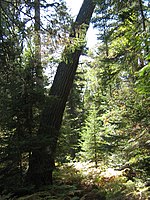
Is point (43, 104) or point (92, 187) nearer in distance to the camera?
point (43, 104)

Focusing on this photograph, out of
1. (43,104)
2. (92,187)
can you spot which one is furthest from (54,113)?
(92,187)

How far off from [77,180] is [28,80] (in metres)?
2.87

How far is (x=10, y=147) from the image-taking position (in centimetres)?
478

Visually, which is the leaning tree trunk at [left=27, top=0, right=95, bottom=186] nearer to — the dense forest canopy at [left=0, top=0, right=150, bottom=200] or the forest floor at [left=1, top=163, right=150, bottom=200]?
the dense forest canopy at [left=0, top=0, right=150, bottom=200]

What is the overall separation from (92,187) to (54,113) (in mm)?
1960

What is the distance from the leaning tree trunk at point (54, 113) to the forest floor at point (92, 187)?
0.38 meters

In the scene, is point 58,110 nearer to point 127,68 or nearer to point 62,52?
point 62,52

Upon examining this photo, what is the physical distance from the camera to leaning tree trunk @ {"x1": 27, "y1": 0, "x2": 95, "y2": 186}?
16.7 ft

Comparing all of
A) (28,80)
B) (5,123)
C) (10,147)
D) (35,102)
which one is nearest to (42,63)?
(28,80)

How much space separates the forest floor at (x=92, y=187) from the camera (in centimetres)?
430

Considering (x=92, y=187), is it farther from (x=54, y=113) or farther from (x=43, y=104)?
(x=43, y=104)

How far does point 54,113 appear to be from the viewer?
227 inches

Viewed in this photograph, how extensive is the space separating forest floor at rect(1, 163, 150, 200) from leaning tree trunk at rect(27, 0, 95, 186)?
0.38 metres

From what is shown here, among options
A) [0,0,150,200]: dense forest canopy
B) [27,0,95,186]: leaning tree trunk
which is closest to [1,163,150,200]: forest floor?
[0,0,150,200]: dense forest canopy
